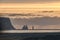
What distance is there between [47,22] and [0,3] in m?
0.47

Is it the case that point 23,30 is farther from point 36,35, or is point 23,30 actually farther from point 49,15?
point 49,15

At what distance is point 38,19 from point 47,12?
4.2 inches

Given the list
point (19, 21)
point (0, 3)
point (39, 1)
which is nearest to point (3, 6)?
point (0, 3)

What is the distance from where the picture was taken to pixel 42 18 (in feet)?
3.57

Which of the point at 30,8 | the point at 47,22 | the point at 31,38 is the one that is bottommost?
the point at 31,38

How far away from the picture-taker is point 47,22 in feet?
3.56

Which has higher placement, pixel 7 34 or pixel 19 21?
pixel 19 21

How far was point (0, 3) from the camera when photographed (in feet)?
3.59

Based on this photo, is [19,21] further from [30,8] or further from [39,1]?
[39,1]

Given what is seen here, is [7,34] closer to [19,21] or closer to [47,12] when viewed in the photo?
[19,21]

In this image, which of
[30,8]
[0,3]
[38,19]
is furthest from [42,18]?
[0,3]

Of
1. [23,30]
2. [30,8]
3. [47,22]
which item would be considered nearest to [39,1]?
[30,8]

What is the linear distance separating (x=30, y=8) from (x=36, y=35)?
0.26 meters

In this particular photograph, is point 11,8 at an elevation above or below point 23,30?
above
